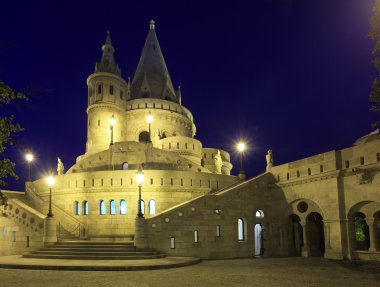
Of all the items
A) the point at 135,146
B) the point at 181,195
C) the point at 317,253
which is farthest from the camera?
the point at 135,146

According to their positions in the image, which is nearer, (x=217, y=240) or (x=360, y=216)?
(x=217, y=240)

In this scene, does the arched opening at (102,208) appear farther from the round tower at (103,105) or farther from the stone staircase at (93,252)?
the round tower at (103,105)

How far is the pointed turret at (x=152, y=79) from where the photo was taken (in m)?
48.5

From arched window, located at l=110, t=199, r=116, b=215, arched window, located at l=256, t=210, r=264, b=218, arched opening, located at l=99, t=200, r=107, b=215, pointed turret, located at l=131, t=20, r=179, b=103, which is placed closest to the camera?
arched window, located at l=256, t=210, r=264, b=218

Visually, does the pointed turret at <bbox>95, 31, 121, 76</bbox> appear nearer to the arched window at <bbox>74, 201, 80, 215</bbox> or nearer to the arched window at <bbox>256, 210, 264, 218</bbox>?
the arched window at <bbox>74, 201, 80, 215</bbox>

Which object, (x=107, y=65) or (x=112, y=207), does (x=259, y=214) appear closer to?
(x=112, y=207)

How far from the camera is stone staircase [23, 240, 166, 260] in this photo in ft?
64.7

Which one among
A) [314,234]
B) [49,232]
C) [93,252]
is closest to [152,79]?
[49,232]

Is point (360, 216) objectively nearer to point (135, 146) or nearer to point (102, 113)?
point (135, 146)

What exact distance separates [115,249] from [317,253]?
1156 centimetres

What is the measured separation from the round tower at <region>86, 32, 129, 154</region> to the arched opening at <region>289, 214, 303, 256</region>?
2283cm

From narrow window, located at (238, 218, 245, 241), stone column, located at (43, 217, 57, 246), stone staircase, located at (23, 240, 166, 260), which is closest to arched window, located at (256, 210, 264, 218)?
narrow window, located at (238, 218, 245, 241)

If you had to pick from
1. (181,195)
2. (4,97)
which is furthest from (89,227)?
(4,97)

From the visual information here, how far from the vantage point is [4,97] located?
9.30m
